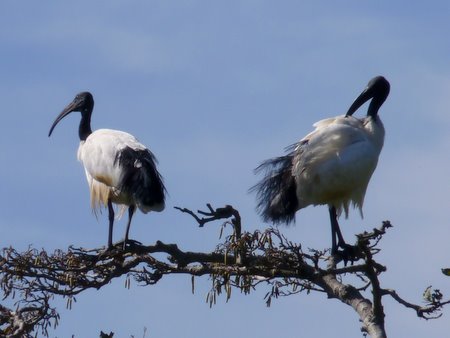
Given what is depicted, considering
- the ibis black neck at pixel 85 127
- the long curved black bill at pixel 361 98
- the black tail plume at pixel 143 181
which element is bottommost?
the black tail plume at pixel 143 181

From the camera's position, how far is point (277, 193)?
11461mm

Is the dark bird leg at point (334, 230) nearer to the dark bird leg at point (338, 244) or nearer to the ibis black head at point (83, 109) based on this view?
the dark bird leg at point (338, 244)

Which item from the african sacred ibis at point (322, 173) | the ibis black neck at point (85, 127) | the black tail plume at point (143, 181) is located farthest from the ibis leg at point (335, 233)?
the ibis black neck at point (85, 127)

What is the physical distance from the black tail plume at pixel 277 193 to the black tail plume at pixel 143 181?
3.02ft

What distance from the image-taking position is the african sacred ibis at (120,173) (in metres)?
11.8

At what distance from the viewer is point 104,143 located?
41.7ft

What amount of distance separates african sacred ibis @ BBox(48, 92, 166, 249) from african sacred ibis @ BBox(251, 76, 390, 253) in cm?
101

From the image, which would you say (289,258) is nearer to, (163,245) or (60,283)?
(163,245)

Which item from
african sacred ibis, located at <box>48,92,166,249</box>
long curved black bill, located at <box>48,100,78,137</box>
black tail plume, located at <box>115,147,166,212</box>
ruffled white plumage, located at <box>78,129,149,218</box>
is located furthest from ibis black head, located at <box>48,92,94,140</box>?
black tail plume, located at <box>115,147,166,212</box>

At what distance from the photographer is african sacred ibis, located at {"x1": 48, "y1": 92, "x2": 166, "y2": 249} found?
11812 mm

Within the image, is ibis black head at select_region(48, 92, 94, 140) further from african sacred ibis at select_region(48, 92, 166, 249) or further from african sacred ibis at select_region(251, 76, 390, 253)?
african sacred ibis at select_region(251, 76, 390, 253)

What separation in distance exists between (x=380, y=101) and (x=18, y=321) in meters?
4.94

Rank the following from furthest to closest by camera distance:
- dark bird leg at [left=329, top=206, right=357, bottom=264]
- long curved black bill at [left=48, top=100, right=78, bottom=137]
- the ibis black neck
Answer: long curved black bill at [left=48, top=100, right=78, bottom=137] → the ibis black neck → dark bird leg at [left=329, top=206, right=357, bottom=264]

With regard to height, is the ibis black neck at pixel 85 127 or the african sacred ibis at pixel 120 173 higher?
the ibis black neck at pixel 85 127
